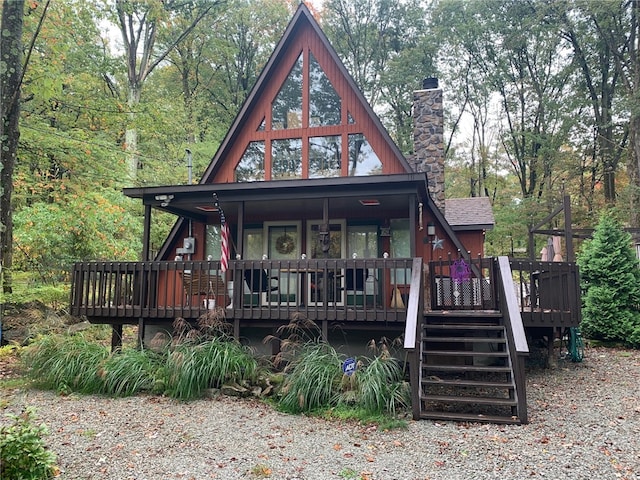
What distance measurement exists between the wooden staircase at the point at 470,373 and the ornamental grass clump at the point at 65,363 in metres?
5.07

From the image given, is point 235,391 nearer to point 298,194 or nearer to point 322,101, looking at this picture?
point 298,194

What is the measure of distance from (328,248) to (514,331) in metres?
3.67

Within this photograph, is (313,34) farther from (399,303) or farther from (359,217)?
(399,303)

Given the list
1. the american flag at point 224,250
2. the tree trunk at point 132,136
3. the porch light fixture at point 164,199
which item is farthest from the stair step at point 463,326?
the tree trunk at point 132,136

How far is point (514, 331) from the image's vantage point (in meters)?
5.90

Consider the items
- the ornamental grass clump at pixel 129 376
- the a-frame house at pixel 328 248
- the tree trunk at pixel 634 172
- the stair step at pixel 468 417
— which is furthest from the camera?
the tree trunk at pixel 634 172

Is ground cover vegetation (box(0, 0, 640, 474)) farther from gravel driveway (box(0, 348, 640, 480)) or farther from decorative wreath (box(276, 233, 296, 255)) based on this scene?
decorative wreath (box(276, 233, 296, 255))

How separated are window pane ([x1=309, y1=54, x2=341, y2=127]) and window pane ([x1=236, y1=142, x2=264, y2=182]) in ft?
4.70

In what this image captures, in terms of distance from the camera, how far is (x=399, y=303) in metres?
9.02

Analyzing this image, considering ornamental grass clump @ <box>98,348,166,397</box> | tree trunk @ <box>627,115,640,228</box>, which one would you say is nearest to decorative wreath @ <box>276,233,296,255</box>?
ornamental grass clump @ <box>98,348,166,397</box>

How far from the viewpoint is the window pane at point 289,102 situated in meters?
10.6

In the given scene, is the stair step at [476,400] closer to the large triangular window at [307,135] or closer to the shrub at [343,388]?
the shrub at [343,388]

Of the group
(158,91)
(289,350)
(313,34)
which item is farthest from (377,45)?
(289,350)

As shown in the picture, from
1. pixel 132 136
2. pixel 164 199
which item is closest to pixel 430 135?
pixel 164 199
